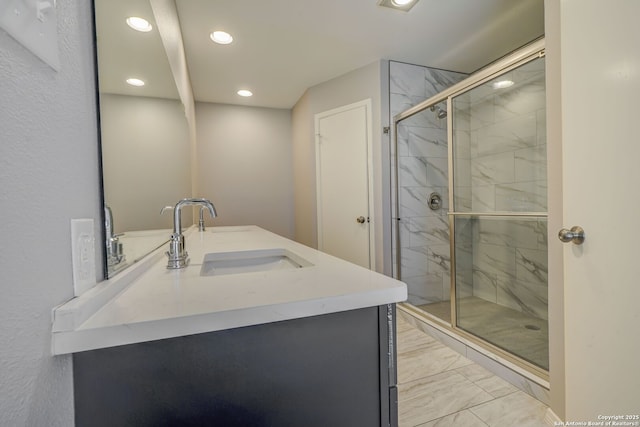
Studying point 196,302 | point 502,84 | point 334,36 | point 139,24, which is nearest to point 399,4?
point 334,36

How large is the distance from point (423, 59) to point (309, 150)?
144cm

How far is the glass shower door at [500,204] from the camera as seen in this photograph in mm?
2197

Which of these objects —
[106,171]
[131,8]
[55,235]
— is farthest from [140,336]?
[131,8]

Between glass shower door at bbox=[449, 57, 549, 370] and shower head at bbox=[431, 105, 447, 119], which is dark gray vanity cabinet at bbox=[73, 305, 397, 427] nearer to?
glass shower door at bbox=[449, 57, 549, 370]

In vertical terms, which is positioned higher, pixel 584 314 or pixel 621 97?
pixel 621 97

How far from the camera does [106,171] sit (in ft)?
2.04

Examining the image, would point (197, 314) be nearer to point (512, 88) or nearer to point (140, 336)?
point (140, 336)

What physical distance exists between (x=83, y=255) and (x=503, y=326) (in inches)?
101

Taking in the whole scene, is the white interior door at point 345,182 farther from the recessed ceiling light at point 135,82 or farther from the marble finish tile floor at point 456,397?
the recessed ceiling light at point 135,82

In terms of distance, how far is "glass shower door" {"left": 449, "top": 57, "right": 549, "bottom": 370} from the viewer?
220cm

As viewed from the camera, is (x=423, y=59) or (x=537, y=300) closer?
(x=537, y=300)

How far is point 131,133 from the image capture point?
2.67 ft

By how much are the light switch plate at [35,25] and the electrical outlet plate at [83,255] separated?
0.26m

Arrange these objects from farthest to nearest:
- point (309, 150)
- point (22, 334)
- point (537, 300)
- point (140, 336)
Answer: point (309, 150) → point (537, 300) → point (140, 336) → point (22, 334)
